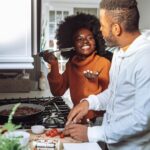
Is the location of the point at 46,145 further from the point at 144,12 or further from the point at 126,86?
the point at 144,12

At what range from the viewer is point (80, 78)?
2203mm

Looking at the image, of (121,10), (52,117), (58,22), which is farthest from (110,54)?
(121,10)

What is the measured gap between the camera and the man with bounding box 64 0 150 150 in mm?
1379

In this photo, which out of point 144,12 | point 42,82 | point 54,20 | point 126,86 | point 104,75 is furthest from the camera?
point 144,12

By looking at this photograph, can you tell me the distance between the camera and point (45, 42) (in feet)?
8.04

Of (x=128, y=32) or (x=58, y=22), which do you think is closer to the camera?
(x=128, y=32)

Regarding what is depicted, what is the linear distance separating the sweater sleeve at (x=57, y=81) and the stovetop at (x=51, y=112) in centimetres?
8

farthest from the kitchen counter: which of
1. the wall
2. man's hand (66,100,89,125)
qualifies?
the wall

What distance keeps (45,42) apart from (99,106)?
827mm

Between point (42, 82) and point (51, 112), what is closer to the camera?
point (51, 112)

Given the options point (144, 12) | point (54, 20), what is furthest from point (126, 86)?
point (144, 12)

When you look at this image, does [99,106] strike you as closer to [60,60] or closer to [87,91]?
[87,91]

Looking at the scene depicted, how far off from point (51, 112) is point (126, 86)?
736 mm

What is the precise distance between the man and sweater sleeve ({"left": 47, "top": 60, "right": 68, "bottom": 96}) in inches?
24.0
